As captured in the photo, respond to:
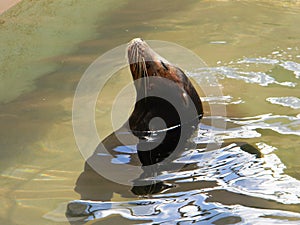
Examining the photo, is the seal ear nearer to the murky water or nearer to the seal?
the seal

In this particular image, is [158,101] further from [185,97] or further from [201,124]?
[201,124]

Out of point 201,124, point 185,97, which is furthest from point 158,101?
point 201,124

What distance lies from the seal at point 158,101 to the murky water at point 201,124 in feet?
0.57

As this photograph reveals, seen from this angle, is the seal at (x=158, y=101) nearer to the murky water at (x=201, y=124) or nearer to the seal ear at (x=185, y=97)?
the seal ear at (x=185, y=97)

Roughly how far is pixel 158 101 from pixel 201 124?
41cm

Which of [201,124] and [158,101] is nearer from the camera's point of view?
[158,101]

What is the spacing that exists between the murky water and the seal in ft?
0.57

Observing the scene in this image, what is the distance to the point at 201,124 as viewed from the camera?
496 centimetres

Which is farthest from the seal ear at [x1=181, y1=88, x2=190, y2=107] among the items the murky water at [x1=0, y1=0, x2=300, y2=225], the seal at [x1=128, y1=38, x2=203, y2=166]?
the murky water at [x1=0, y1=0, x2=300, y2=225]

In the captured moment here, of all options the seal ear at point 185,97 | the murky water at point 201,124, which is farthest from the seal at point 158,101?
the murky water at point 201,124

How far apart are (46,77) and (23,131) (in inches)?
49.4

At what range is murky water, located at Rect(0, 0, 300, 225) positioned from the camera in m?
4.05

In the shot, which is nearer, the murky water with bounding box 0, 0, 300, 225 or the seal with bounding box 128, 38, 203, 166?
the murky water with bounding box 0, 0, 300, 225

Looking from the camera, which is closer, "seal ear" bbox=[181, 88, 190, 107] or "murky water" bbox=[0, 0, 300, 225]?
"murky water" bbox=[0, 0, 300, 225]
